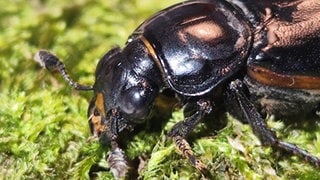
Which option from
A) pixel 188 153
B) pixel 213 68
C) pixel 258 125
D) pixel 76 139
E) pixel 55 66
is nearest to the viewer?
pixel 188 153

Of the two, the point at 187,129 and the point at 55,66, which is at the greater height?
the point at 55,66

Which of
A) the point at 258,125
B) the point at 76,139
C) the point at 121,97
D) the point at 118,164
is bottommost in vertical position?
the point at 258,125

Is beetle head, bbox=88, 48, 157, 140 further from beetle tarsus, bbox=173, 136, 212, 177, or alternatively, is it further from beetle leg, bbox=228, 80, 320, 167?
beetle leg, bbox=228, 80, 320, 167

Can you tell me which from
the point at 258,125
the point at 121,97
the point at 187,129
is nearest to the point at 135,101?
the point at 121,97

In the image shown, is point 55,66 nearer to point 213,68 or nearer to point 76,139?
point 76,139

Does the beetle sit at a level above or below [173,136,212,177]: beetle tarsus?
above

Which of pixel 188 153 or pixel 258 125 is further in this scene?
pixel 258 125

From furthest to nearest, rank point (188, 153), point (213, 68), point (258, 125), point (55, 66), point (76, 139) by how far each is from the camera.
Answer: point (55, 66) < point (76, 139) < point (258, 125) < point (213, 68) < point (188, 153)

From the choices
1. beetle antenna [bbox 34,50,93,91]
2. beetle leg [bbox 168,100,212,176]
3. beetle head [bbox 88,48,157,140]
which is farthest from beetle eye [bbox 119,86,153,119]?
beetle antenna [bbox 34,50,93,91]

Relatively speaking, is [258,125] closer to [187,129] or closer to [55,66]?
[187,129]
